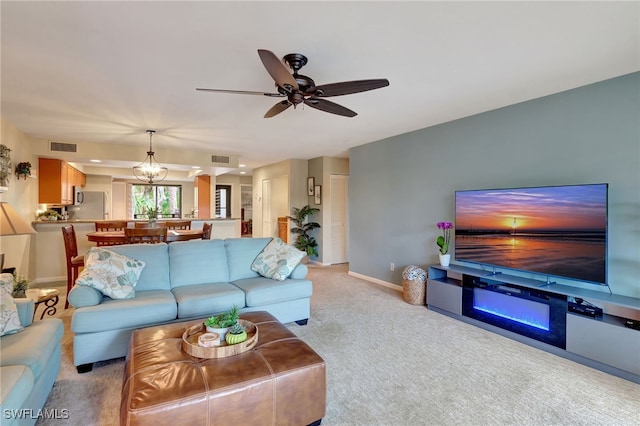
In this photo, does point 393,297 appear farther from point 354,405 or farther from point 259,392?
point 259,392

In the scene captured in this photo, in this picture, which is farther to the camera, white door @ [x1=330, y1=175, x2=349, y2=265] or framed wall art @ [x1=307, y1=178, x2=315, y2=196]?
framed wall art @ [x1=307, y1=178, x2=315, y2=196]

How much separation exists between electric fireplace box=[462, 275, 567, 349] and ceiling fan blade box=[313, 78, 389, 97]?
2.48 meters

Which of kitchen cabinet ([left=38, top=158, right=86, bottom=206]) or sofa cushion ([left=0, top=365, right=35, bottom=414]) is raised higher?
kitchen cabinet ([left=38, top=158, right=86, bottom=206])

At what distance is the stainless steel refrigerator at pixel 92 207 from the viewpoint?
8180 mm

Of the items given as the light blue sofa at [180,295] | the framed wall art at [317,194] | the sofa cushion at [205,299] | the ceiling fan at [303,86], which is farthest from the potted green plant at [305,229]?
the ceiling fan at [303,86]

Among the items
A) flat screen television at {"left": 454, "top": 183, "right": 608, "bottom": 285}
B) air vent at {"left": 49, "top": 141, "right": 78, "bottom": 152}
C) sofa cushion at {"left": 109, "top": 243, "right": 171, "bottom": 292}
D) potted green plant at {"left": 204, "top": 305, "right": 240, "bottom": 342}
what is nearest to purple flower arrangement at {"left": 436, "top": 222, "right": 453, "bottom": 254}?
flat screen television at {"left": 454, "top": 183, "right": 608, "bottom": 285}

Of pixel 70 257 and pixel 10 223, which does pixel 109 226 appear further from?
pixel 10 223

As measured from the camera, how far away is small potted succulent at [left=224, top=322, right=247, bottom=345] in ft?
6.16

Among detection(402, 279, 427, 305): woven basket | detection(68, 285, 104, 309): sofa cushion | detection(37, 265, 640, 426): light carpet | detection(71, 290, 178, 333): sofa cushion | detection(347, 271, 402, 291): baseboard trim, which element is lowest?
detection(37, 265, 640, 426): light carpet

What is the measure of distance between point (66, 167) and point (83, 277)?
4807mm

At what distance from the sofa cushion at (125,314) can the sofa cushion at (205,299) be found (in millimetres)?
88

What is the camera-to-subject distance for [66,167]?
6.04 m

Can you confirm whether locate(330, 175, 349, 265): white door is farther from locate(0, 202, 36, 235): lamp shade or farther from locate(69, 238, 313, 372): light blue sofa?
locate(0, 202, 36, 235): lamp shade

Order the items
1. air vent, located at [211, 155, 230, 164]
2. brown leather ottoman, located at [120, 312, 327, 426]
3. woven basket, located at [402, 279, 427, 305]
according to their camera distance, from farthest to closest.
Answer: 1. air vent, located at [211, 155, 230, 164]
2. woven basket, located at [402, 279, 427, 305]
3. brown leather ottoman, located at [120, 312, 327, 426]
